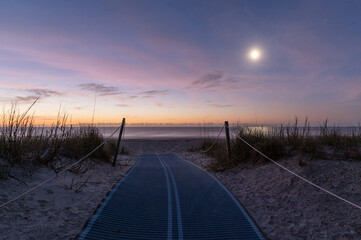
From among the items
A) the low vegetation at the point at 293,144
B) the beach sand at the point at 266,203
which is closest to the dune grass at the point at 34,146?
the beach sand at the point at 266,203

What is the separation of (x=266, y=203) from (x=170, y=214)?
2543 millimetres

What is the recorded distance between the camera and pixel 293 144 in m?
9.17

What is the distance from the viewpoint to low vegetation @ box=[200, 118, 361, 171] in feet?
26.6

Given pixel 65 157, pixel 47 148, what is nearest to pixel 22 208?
pixel 47 148

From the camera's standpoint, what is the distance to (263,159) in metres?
9.34

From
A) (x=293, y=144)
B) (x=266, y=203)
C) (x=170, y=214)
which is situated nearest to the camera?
(x=170, y=214)

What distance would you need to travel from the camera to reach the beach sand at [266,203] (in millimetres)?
4258

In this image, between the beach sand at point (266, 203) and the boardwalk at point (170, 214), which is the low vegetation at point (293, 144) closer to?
the beach sand at point (266, 203)

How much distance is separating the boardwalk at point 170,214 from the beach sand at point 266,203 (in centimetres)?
33

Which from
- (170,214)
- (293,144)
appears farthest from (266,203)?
(293,144)

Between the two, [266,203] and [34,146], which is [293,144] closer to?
[266,203]

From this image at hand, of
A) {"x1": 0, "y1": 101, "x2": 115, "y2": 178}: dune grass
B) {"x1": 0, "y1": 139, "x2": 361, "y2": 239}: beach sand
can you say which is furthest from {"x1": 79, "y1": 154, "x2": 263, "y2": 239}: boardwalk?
{"x1": 0, "y1": 101, "x2": 115, "y2": 178}: dune grass

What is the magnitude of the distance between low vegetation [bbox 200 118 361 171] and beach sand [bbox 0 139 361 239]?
2.04 feet

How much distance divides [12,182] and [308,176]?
7.74 m
